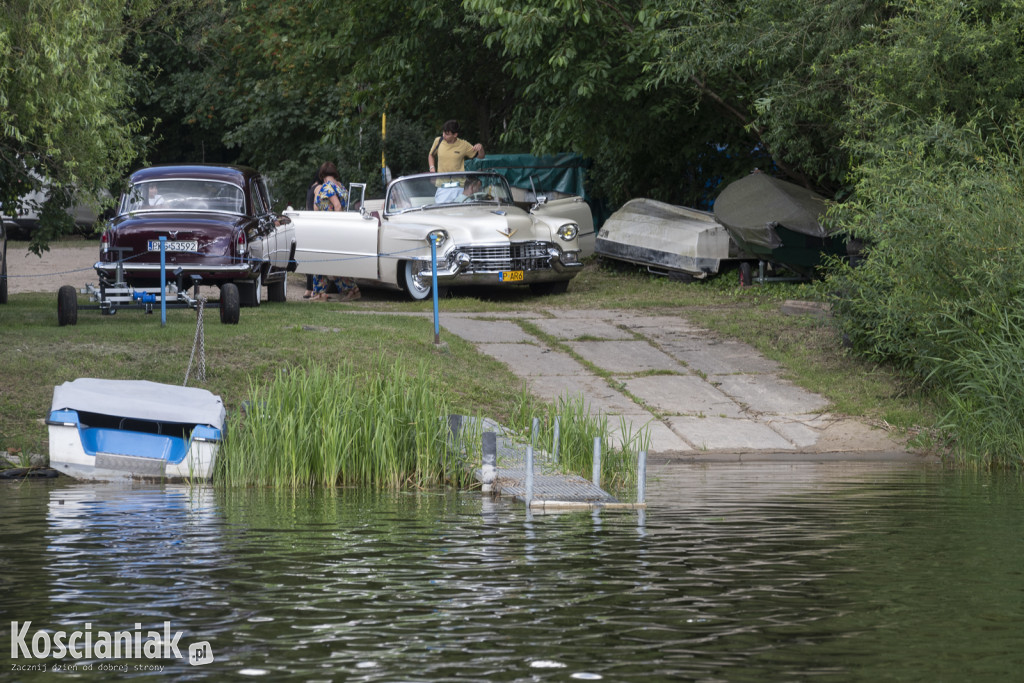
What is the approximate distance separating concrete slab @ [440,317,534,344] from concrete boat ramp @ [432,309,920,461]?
12 mm

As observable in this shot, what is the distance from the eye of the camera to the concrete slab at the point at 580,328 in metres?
16.2

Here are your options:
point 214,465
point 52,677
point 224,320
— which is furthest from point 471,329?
point 52,677

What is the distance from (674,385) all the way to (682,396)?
0.35m

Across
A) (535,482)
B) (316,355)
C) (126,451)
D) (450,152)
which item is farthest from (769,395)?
(450,152)

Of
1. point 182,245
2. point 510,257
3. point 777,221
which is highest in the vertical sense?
point 777,221

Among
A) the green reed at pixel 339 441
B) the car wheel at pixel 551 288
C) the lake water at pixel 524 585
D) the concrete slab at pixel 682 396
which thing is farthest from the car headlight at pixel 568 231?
the lake water at pixel 524 585

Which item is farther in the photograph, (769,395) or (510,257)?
(510,257)

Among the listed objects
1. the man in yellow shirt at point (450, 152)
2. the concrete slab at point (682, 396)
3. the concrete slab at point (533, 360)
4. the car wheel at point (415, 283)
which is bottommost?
the concrete slab at point (682, 396)

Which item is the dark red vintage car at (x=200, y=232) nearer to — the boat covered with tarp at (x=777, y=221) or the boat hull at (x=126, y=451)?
the boat hull at (x=126, y=451)

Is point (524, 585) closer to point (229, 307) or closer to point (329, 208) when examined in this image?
point (229, 307)

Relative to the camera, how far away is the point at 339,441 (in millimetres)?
10078

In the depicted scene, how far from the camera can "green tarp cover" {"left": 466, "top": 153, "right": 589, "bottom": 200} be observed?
2539cm

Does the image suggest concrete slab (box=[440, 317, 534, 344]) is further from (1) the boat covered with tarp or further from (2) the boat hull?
(2) the boat hull

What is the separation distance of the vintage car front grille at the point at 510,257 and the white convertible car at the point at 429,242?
0.01m
